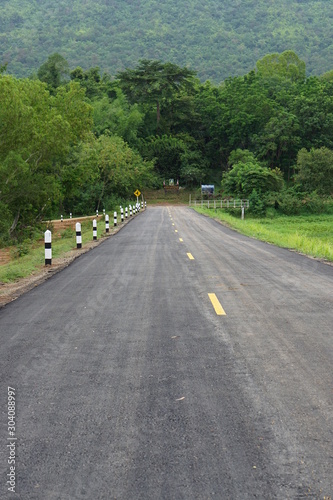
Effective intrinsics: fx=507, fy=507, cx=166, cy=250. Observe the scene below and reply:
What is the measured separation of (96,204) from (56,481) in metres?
60.3

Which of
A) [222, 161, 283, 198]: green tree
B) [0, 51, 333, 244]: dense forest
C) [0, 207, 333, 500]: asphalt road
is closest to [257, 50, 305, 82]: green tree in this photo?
[0, 51, 333, 244]: dense forest

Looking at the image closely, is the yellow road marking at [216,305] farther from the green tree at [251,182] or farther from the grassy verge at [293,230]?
the green tree at [251,182]

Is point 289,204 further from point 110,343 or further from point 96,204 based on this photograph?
point 110,343

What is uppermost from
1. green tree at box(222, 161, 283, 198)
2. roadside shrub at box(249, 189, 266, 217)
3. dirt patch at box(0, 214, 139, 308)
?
green tree at box(222, 161, 283, 198)

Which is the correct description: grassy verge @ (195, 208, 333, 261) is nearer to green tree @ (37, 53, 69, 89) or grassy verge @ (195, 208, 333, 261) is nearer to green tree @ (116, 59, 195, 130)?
green tree @ (116, 59, 195, 130)

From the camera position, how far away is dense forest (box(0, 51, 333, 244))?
38250 millimetres

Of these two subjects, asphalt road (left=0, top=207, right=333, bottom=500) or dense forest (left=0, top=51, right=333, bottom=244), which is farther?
dense forest (left=0, top=51, right=333, bottom=244)

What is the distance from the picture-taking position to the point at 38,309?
28.5ft

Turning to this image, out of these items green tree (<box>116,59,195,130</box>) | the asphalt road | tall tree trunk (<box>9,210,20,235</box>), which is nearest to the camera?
the asphalt road

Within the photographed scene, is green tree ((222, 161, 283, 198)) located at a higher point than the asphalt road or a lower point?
higher

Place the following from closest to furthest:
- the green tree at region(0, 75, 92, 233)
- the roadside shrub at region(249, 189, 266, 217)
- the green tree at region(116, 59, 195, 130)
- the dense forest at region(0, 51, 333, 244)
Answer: the green tree at region(0, 75, 92, 233), the dense forest at region(0, 51, 333, 244), the roadside shrub at region(249, 189, 266, 217), the green tree at region(116, 59, 195, 130)

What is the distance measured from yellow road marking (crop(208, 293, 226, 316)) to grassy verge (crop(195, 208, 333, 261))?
8.74 meters

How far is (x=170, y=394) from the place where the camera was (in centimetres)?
468

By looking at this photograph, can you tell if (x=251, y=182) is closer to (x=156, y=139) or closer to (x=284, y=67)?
(x=156, y=139)
